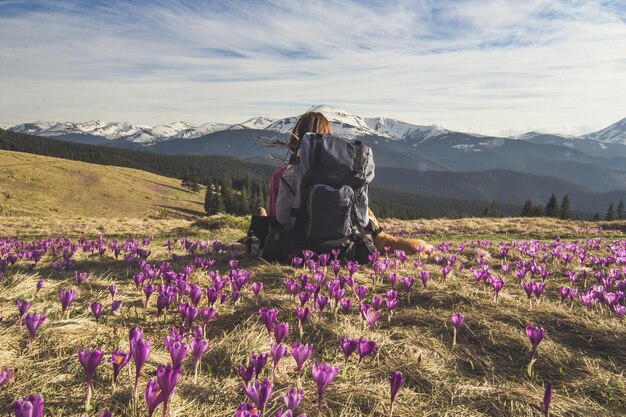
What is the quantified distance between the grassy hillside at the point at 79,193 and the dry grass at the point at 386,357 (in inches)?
3335

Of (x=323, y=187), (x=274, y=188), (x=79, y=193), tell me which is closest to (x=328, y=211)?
(x=323, y=187)

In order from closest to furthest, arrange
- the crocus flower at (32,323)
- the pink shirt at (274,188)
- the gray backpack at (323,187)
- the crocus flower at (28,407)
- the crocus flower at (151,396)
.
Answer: the crocus flower at (28,407), the crocus flower at (151,396), the crocus flower at (32,323), the gray backpack at (323,187), the pink shirt at (274,188)

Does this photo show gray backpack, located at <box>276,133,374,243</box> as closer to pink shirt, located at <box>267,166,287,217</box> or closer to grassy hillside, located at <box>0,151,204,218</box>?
pink shirt, located at <box>267,166,287,217</box>

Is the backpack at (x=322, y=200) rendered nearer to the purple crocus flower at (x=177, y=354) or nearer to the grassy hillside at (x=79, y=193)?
the purple crocus flower at (x=177, y=354)

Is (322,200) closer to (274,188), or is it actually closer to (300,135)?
(274,188)

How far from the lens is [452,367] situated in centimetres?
333

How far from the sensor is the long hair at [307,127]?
789 cm

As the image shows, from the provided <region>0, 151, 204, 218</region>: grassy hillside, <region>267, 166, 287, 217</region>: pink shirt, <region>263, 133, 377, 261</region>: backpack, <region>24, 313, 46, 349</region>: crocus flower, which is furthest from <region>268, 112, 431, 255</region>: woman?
<region>0, 151, 204, 218</region>: grassy hillside

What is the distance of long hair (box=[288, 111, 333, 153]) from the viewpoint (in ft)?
25.9

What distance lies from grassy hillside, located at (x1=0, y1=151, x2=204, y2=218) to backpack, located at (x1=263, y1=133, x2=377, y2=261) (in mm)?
83017

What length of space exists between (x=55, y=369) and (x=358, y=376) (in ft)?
7.33

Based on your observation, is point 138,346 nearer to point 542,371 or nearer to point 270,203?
point 542,371

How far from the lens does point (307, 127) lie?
796cm

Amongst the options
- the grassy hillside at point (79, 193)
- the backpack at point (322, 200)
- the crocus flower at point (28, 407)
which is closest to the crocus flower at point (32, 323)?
the crocus flower at point (28, 407)
